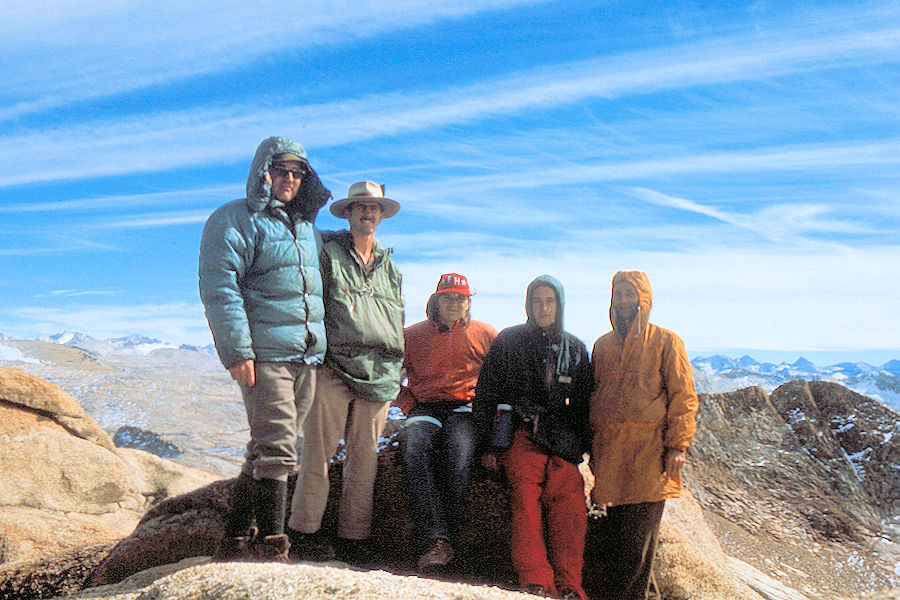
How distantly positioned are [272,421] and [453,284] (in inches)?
90.6

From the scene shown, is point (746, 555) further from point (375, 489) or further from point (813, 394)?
point (375, 489)

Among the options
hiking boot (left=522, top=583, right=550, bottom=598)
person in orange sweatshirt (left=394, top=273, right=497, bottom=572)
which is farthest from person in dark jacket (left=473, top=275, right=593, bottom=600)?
person in orange sweatshirt (left=394, top=273, right=497, bottom=572)

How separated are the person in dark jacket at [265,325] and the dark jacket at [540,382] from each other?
167 centimetres

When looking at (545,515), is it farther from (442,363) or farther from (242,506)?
(242,506)

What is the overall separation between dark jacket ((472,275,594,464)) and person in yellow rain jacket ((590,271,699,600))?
173 millimetres

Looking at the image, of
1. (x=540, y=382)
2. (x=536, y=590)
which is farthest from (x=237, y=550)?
(x=540, y=382)

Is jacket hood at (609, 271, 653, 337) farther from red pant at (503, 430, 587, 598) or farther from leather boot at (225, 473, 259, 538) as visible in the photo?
leather boot at (225, 473, 259, 538)

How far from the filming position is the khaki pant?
5.77 m

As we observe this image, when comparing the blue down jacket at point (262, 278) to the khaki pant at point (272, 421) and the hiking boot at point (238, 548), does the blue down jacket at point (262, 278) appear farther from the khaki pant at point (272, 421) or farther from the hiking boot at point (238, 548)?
the hiking boot at point (238, 548)

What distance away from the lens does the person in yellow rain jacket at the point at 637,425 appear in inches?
255

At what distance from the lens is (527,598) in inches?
189

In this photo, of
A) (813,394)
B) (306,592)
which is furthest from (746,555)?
(306,592)

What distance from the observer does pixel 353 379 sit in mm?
6312

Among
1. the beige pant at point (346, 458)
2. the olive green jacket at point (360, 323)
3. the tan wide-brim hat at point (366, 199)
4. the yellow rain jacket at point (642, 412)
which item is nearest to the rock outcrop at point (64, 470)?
the beige pant at point (346, 458)
